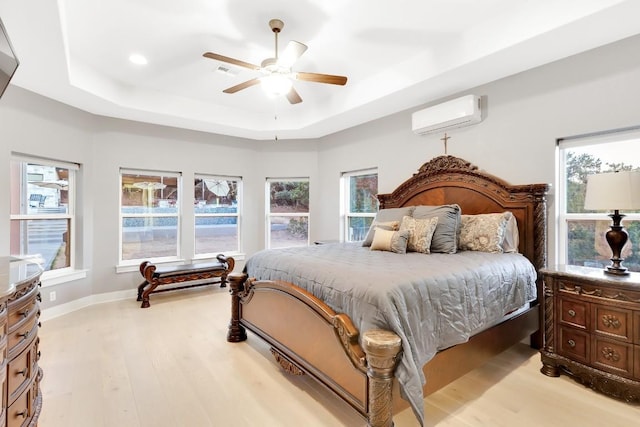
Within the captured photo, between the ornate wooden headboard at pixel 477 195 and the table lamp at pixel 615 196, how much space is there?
23.6 inches

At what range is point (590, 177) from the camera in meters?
2.27

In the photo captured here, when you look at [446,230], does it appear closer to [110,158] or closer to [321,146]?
[321,146]

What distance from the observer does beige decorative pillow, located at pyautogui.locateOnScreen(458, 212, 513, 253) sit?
2.79m

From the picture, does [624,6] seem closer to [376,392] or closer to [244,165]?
[376,392]

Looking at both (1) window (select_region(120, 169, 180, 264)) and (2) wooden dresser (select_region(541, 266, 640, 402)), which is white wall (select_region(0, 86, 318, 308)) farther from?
(2) wooden dresser (select_region(541, 266, 640, 402))

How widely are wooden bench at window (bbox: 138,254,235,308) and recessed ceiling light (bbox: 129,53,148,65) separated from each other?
243 centimetres

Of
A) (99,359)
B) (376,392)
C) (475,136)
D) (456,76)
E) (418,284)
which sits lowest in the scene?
(99,359)

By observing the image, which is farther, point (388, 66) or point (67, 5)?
point (388, 66)

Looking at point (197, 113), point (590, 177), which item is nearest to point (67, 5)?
point (197, 113)

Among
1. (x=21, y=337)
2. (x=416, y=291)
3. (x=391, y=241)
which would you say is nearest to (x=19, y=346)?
(x=21, y=337)

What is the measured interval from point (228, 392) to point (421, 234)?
6.64 feet

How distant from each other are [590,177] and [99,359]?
13.4 feet

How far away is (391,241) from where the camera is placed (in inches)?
116

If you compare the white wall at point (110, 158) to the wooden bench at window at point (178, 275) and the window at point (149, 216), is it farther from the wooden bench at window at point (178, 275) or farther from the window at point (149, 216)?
the wooden bench at window at point (178, 275)
